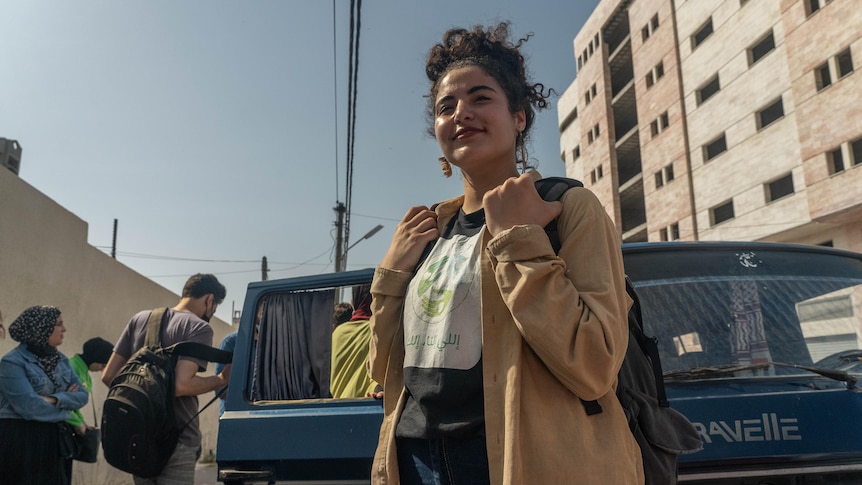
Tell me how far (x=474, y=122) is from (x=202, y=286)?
3.39 m

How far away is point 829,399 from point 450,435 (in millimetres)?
1646

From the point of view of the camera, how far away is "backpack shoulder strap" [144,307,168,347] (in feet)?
12.8

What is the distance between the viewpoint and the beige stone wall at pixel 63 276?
6.32 m

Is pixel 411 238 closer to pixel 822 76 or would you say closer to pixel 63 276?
pixel 63 276

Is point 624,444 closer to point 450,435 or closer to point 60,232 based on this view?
point 450,435

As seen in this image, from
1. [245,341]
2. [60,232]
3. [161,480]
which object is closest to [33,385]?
[161,480]

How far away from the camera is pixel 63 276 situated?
294 inches

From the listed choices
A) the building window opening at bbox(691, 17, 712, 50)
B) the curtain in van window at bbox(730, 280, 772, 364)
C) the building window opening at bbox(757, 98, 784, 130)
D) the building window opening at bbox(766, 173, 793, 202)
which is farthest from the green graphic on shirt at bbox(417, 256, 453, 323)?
the building window opening at bbox(691, 17, 712, 50)

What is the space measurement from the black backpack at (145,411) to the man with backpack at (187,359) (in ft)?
0.19

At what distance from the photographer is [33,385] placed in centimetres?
442

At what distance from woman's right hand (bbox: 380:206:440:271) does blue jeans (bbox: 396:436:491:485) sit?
0.42 metres

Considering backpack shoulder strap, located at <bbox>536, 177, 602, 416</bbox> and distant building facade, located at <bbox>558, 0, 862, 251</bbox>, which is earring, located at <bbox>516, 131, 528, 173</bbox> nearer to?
backpack shoulder strap, located at <bbox>536, 177, 602, 416</bbox>

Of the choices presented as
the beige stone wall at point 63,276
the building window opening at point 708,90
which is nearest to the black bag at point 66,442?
the beige stone wall at point 63,276

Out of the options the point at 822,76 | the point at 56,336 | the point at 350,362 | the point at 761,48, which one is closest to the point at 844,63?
the point at 822,76
